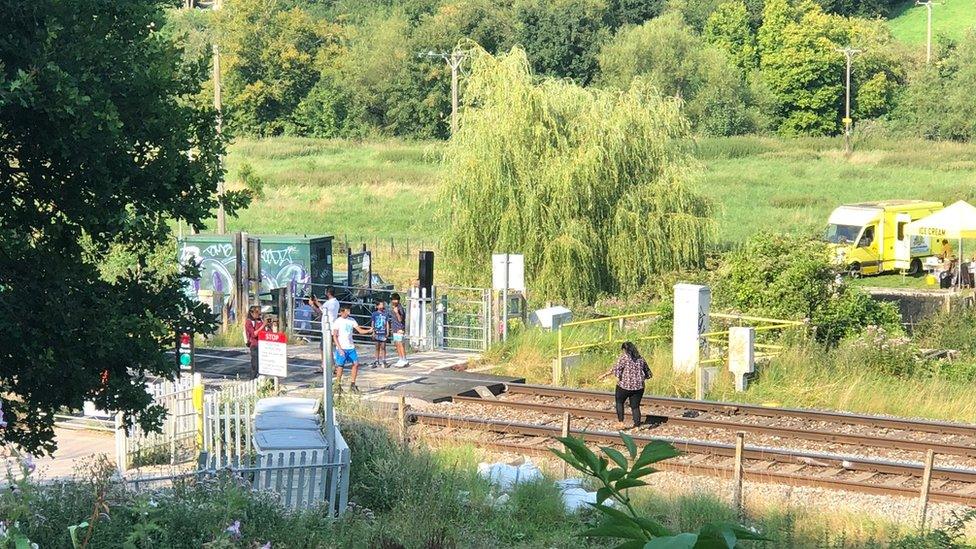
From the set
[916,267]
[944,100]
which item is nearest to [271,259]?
[916,267]

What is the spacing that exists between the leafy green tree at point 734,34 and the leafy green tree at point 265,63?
28.2 m

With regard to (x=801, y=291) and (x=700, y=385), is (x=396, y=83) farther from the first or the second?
(x=700, y=385)

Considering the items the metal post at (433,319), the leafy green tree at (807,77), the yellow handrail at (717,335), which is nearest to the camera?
the yellow handrail at (717,335)

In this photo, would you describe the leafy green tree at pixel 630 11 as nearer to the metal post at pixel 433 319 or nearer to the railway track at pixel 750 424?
the metal post at pixel 433 319

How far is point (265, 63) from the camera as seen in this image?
88438mm

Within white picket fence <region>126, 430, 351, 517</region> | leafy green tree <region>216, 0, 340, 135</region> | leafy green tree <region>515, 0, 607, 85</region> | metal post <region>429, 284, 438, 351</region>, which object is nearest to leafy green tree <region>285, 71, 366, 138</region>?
leafy green tree <region>216, 0, 340, 135</region>

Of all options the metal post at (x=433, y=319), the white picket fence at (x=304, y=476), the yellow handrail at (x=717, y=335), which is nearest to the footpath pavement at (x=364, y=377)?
the metal post at (x=433, y=319)

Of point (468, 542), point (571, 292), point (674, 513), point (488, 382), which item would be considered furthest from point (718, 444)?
point (571, 292)

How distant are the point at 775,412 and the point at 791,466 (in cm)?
295

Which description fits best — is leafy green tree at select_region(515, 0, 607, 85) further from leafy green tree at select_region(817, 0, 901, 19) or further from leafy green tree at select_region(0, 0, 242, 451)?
leafy green tree at select_region(0, 0, 242, 451)

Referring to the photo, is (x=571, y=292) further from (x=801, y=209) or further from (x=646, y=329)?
(x=801, y=209)

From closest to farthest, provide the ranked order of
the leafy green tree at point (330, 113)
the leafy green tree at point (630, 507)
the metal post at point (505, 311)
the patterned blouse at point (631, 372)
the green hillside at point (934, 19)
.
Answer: the leafy green tree at point (630, 507)
the patterned blouse at point (631, 372)
the metal post at point (505, 311)
the leafy green tree at point (330, 113)
the green hillside at point (934, 19)

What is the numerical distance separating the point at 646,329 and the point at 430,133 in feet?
190

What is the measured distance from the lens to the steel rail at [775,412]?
18.1 meters
